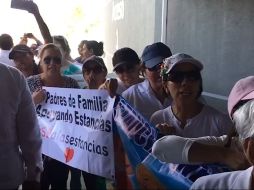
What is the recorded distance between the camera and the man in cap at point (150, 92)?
3.21m

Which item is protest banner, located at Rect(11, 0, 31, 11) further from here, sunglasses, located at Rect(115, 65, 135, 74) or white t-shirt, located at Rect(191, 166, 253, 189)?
white t-shirt, located at Rect(191, 166, 253, 189)

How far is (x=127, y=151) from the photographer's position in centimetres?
252

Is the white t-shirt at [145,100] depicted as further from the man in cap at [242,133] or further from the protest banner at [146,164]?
the man in cap at [242,133]

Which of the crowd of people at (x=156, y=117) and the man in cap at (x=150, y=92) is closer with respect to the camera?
the crowd of people at (x=156, y=117)

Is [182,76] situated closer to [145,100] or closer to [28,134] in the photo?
[145,100]

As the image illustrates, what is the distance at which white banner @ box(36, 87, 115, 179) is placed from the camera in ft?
10.1

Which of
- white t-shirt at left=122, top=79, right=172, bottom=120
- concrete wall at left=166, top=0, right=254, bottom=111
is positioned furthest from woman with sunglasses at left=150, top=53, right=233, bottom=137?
concrete wall at left=166, top=0, right=254, bottom=111

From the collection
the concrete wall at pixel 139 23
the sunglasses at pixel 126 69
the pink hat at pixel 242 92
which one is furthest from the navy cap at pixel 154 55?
the concrete wall at pixel 139 23

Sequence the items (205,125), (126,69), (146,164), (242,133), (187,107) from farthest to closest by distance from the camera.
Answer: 1. (126,69)
2. (187,107)
3. (205,125)
4. (146,164)
5. (242,133)

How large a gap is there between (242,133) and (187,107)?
104cm

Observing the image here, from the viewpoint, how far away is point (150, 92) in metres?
3.25

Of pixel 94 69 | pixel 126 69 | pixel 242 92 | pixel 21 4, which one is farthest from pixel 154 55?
pixel 21 4

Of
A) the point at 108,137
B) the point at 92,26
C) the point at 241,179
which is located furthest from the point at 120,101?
the point at 92,26

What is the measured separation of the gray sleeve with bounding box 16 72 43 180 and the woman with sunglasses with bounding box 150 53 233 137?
0.76m
